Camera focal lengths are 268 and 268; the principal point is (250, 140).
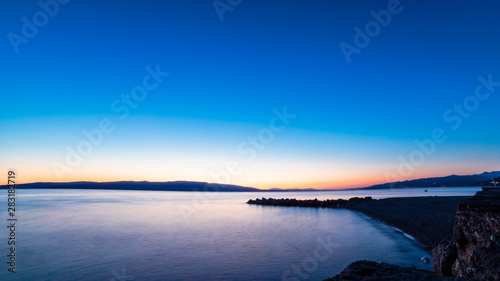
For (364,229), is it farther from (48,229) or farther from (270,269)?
(48,229)

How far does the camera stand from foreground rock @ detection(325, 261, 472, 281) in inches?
215

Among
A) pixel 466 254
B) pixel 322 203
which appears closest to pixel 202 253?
pixel 466 254

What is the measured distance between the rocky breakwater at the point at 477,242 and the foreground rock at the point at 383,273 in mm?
741

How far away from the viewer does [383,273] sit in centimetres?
618

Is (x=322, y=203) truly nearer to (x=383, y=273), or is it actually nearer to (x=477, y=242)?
(x=383, y=273)

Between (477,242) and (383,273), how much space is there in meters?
2.08

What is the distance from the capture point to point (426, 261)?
40.3 ft

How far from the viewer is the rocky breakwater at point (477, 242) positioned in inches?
205

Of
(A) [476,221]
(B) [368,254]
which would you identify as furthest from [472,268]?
(B) [368,254]

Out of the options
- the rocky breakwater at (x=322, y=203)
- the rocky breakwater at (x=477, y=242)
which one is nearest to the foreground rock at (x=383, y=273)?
the rocky breakwater at (x=477, y=242)

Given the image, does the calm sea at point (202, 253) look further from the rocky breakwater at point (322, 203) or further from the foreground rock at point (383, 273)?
the rocky breakwater at point (322, 203)

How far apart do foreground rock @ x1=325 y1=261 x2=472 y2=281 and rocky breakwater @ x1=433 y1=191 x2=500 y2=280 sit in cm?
74

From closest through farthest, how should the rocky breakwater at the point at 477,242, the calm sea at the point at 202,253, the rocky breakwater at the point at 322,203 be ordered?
the rocky breakwater at the point at 477,242
the calm sea at the point at 202,253
the rocky breakwater at the point at 322,203

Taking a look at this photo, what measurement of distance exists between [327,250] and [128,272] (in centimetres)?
1091
